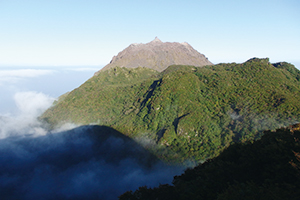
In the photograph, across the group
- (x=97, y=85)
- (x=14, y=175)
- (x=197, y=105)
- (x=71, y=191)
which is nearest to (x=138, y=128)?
(x=197, y=105)

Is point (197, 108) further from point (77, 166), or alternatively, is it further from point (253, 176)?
point (253, 176)

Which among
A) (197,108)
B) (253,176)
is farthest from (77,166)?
(253,176)

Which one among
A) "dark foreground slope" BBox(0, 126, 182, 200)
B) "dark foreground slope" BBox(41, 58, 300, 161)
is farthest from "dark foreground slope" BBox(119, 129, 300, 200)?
"dark foreground slope" BBox(41, 58, 300, 161)

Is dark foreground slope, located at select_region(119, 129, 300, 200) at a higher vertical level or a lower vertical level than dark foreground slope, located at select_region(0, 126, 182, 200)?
higher

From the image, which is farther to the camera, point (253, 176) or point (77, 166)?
point (77, 166)

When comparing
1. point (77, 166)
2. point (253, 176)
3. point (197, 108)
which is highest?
point (197, 108)

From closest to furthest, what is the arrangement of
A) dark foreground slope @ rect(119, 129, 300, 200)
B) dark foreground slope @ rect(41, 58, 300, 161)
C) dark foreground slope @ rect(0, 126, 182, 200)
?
1. dark foreground slope @ rect(119, 129, 300, 200)
2. dark foreground slope @ rect(0, 126, 182, 200)
3. dark foreground slope @ rect(41, 58, 300, 161)

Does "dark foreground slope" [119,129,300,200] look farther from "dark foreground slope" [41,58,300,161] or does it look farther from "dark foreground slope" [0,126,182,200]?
"dark foreground slope" [41,58,300,161]

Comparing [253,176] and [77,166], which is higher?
[253,176]
